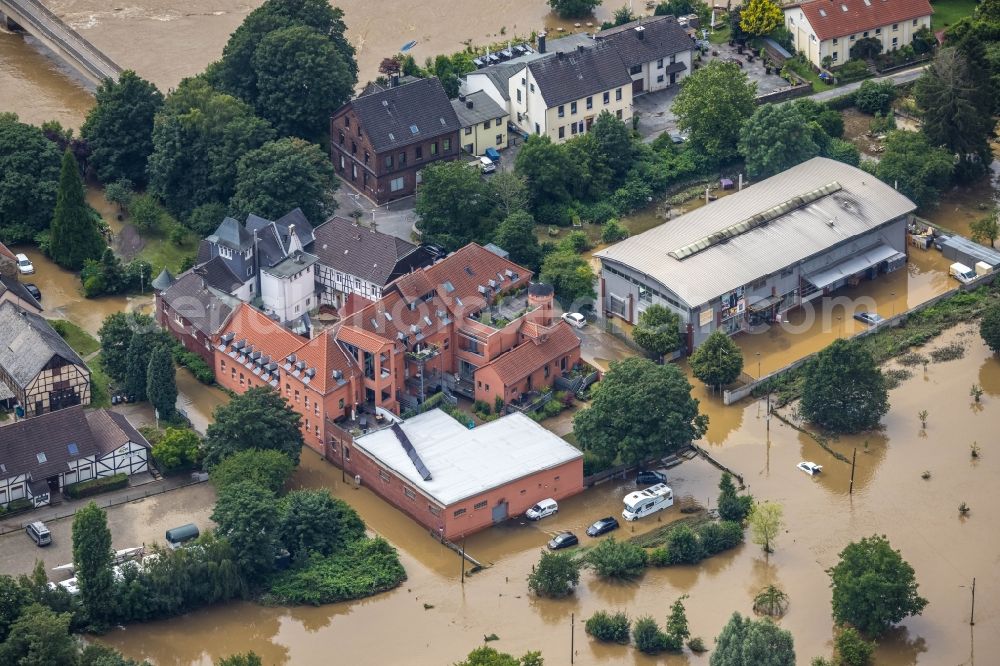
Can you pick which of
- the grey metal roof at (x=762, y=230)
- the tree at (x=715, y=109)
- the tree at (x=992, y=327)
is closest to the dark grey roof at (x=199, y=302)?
the grey metal roof at (x=762, y=230)

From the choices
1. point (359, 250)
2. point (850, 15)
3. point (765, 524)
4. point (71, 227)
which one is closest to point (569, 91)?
point (850, 15)

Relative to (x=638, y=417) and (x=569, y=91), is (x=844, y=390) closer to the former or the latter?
(x=638, y=417)

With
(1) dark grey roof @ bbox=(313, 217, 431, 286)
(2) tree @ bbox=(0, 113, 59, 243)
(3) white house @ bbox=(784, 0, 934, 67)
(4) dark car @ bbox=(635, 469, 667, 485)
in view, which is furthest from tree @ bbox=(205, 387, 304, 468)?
(3) white house @ bbox=(784, 0, 934, 67)

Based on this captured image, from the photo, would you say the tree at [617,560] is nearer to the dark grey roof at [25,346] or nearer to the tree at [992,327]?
the tree at [992,327]

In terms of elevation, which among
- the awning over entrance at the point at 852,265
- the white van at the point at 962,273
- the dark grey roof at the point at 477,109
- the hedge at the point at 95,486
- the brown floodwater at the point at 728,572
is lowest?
the brown floodwater at the point at 728,572

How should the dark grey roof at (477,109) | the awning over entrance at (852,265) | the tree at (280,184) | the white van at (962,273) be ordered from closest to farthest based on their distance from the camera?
the awning over entrance at (852,265)
the tree at (280,184)
the white van at (962,273)
the dark grey roof at (477,109)

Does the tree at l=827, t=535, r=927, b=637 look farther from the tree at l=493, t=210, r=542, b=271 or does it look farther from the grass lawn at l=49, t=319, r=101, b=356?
the grass lawn at l=49, t=319, r=101, b=356

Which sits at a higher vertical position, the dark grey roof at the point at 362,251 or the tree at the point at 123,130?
the tree at the point at 123,130

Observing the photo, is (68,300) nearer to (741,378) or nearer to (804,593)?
(741,378)
